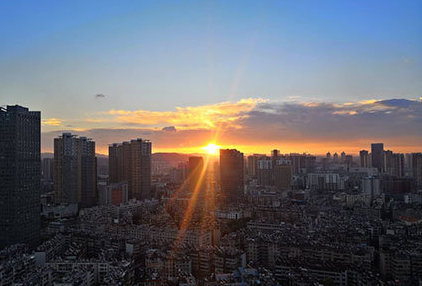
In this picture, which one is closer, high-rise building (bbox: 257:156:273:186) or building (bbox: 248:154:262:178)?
high-rise building (bbox: 257:156:273:186)

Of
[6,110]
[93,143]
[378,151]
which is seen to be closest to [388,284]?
[6,110]

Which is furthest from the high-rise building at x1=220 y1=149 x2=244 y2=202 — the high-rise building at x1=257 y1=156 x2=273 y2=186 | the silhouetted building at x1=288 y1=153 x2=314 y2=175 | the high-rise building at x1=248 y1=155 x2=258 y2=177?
the silhouetted building at x1=288 y1=153 x2=314 y2=175

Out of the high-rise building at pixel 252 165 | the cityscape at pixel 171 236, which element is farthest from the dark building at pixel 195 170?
the high-rise building at pixel 252 165

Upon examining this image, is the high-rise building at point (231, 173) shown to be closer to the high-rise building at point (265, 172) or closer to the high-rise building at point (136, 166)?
the high-rise building at point (136, 166)

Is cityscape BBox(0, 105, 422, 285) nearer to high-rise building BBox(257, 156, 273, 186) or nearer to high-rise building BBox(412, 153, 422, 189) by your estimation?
high-rise building BBox(412, 153, 422, 189)

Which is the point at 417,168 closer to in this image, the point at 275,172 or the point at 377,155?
the point at 377,155

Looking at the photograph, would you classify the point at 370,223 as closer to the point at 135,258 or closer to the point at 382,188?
the point at 135,258
